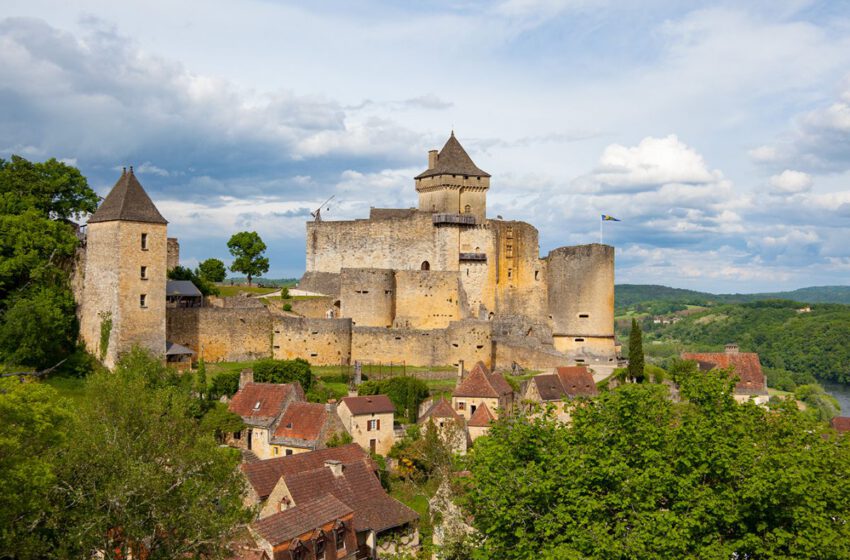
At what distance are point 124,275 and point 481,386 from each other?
66.7 ft

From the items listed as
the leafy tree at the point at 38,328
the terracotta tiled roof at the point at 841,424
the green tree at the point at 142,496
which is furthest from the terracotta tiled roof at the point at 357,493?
the terracotta tiled roof at the point at 841,424

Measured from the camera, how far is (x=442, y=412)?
41.2 m

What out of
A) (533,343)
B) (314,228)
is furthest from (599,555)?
(314,228)

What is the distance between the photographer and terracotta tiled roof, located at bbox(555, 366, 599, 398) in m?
48.8

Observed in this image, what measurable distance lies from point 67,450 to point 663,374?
4362cm

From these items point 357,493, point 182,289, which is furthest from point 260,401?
point 182,289

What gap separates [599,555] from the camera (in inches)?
706

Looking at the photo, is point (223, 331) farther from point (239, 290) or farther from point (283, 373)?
A: point (239, 290)

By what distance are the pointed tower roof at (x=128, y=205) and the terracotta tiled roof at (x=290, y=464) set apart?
59.1 ft

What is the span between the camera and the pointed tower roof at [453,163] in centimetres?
6253

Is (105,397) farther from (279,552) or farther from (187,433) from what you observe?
(279,552)

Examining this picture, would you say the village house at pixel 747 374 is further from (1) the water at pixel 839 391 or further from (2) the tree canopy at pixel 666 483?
(1) the water at pixel 839 391

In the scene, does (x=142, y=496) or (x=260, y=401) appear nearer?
(x=142, y=496)

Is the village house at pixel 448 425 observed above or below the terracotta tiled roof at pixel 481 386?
below
